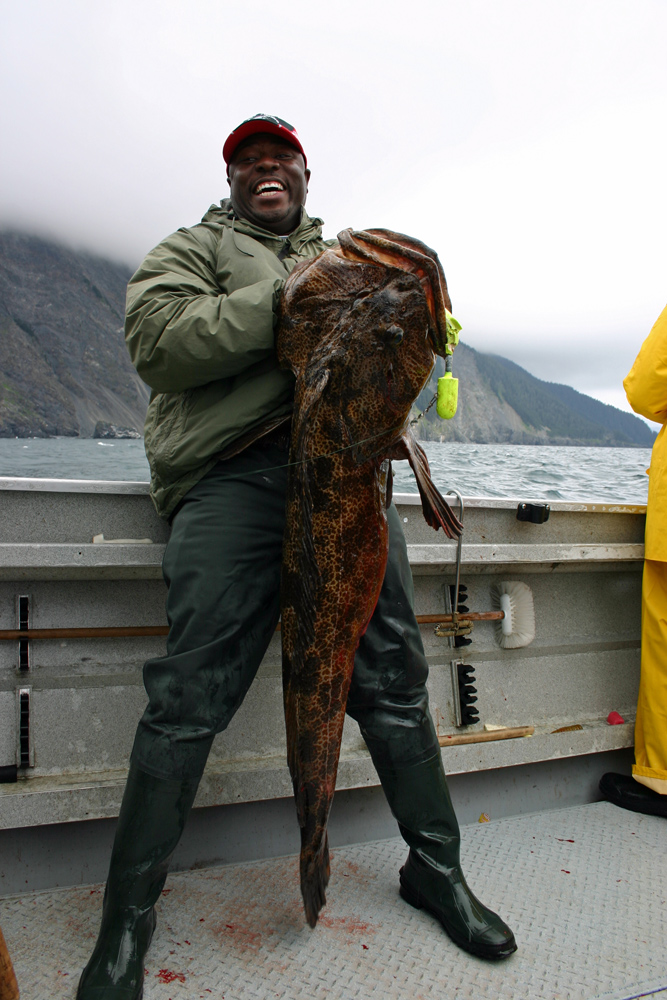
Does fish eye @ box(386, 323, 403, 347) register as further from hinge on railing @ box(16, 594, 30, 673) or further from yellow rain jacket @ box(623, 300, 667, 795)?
yellow rain jacket @ box(623, 300, 667, 795)

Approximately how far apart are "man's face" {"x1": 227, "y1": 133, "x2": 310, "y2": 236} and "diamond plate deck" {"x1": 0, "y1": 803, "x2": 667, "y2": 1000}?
250 centimetres

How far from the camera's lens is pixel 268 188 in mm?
2209

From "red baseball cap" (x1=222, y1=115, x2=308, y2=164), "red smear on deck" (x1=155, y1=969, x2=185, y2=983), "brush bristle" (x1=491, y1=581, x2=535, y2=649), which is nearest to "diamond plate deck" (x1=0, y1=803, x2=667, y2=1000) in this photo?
"red smear on deck" (x1=155, y1=969, x2=185, y2=983)

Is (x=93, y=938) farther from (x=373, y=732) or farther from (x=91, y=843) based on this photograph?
(x=373, y=732)

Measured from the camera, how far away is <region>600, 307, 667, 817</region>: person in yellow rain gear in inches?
119

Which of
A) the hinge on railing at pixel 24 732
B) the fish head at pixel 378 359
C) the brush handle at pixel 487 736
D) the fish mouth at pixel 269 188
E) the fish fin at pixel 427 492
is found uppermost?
the fish mouth at pixel 269 188

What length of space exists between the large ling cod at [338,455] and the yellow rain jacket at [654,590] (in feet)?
5.83

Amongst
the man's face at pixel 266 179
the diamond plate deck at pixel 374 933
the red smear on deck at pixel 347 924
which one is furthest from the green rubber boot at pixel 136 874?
the man's face at pixel 266 179

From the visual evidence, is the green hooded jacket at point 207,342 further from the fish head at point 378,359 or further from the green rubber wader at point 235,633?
the fish head at point 378,359

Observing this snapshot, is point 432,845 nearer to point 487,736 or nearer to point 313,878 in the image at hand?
point 313,878

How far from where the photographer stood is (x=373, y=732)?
2.11m

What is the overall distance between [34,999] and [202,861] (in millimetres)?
879

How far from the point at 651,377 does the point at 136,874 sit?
312 centimetres

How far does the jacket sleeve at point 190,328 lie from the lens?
1729mm
